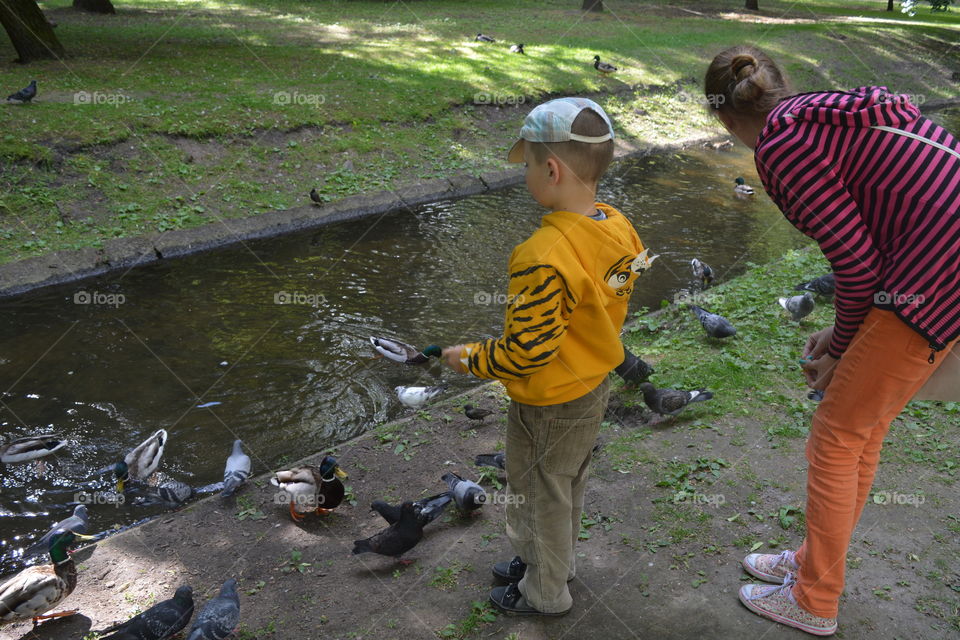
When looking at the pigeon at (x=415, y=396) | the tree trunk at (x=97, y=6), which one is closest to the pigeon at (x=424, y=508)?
the pigeon at (x=415, y=396)

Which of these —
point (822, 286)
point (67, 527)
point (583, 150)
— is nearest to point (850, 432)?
point (583, 150)

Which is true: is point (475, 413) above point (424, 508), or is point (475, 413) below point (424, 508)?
below

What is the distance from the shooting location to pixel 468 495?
4.39 metres

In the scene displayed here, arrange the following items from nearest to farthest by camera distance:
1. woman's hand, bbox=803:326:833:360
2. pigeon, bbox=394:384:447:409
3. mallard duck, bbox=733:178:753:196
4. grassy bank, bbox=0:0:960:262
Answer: woman's hand, bbox=803:326:833:360
pigeon, bbox=394:384:447:409
grassy bank, bbox=0:0:960:262
mallard duck, bbox=733:178:753:196

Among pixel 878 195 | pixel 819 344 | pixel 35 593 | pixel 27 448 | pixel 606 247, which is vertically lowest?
pixel 27 448

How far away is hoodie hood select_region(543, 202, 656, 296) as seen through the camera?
273 cm

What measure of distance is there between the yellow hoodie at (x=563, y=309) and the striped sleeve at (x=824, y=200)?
58 centimetres

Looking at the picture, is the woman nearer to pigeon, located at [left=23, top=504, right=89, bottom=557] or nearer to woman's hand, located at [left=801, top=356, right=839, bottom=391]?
woman's hand, located at [left=801, top=356, right=839, bottom=391]

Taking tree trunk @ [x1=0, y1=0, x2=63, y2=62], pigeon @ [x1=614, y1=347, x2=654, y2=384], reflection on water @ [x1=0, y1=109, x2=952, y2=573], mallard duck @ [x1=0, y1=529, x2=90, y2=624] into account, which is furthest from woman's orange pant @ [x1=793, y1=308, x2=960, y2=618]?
tree trunk @ [x1=0, y1=0, x2=63, y2=62]

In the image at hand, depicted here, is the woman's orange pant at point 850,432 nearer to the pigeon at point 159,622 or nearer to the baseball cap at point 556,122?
the baseball cap at point 556,122

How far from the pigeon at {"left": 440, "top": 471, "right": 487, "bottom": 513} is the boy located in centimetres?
118

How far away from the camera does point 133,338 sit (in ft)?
24.9

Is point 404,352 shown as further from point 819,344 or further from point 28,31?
point 28,31

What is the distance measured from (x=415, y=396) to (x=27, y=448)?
298 cm
